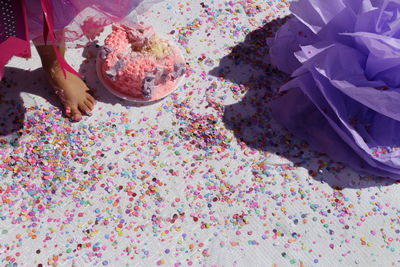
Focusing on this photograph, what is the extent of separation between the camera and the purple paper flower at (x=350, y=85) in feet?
3.44

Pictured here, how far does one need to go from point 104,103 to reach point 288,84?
0.49 metres

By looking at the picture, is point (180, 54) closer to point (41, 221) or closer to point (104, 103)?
point (104, 103)

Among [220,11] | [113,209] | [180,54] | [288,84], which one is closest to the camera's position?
[113,209]

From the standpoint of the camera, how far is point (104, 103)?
116 cm

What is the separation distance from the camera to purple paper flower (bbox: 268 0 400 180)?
1.05 m

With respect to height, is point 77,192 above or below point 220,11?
below

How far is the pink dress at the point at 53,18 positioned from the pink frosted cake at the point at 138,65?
15 cm

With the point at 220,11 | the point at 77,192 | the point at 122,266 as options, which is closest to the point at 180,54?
the point at 220,11

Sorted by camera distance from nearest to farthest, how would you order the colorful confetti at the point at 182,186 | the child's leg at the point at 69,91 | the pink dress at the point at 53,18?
the pink dress at the point at 53,18 < the colorful confetti at the point at 182,186 < the child's leg at the point at 69,91

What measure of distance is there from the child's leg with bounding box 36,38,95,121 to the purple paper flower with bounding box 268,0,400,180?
505 millimetres

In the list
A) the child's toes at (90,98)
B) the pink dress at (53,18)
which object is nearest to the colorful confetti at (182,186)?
the child's toes at (90,98)

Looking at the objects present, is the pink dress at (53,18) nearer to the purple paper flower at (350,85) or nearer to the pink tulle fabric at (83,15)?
the pink tulle fabric at (83,15)

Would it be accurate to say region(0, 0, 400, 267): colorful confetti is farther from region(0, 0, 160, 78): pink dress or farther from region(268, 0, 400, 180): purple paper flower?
region(0, 0, 160, 78): pink dress

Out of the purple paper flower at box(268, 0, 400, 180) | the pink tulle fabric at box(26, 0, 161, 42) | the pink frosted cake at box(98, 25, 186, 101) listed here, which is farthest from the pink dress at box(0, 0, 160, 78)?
the purple paper flower at box(268, 0, 400, 180)
